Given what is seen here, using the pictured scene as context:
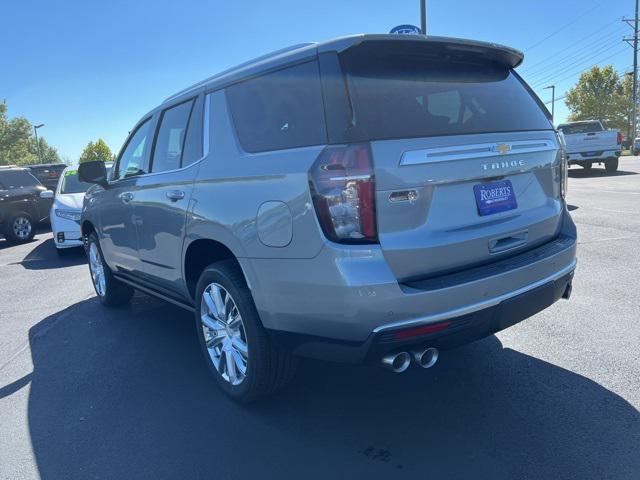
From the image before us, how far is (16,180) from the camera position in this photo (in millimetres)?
12641

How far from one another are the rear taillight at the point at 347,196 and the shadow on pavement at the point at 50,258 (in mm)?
7654

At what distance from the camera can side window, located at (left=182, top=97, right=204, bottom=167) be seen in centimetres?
354

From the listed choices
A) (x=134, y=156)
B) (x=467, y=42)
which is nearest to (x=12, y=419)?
(x=134, y=156)

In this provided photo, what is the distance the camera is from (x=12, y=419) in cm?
340

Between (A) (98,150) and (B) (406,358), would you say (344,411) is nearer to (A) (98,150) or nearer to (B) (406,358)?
(B) (406,358)

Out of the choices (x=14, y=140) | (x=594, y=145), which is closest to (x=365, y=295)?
(x=594, y=145)

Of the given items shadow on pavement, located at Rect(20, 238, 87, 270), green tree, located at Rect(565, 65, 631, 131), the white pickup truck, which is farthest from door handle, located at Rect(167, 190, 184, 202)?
green tree, located at Rect(565, 65, 631, 131)

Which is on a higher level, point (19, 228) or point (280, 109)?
point (280, 109)

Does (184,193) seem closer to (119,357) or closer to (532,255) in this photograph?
(119,357)

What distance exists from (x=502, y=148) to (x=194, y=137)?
1965 mm

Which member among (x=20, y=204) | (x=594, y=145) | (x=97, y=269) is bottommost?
(x=594, y=145)

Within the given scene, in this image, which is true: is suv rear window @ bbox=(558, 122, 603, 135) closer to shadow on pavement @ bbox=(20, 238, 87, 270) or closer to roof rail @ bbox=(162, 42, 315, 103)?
shadow on pavement @ bbox=(20, 238, 87, 270)

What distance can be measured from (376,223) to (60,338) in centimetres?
375

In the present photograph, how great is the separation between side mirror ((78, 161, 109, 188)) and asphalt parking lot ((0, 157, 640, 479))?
4.67 feet
